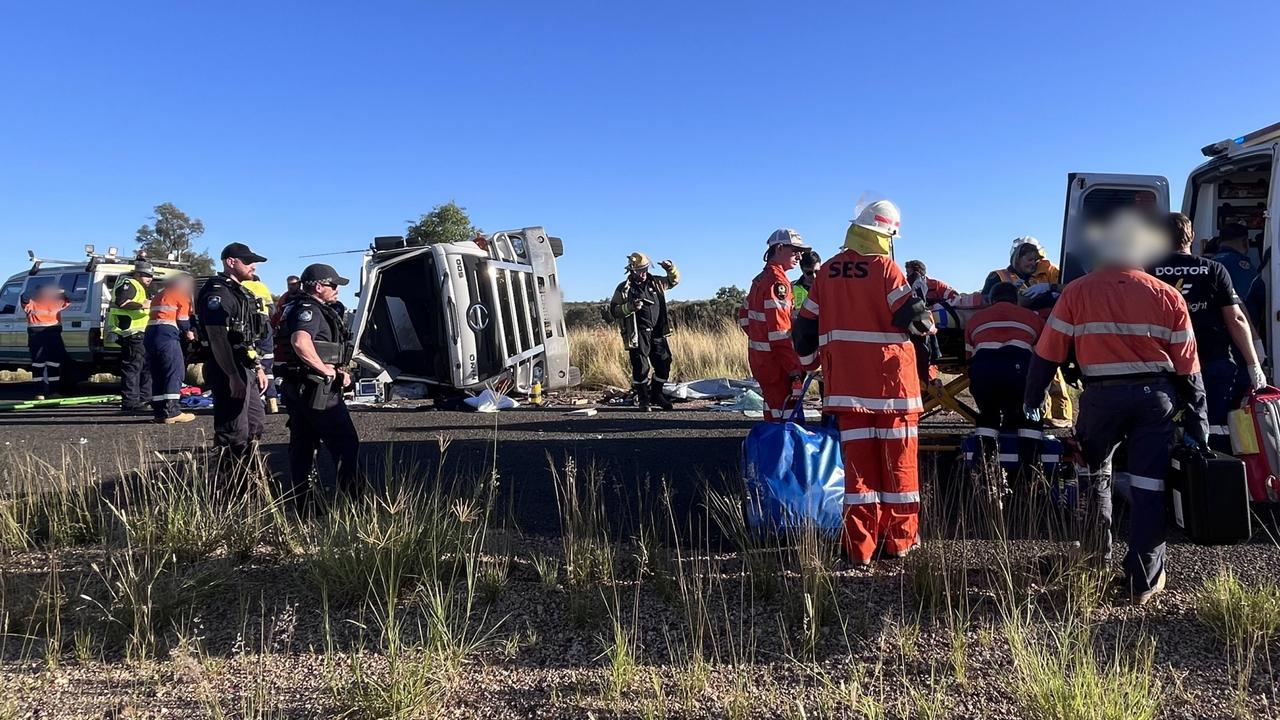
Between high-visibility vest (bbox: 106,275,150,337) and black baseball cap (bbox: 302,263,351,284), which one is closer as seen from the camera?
black baseball cap (bbox: 302,263,351,284)

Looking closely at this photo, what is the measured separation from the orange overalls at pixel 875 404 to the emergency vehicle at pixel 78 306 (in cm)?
1130

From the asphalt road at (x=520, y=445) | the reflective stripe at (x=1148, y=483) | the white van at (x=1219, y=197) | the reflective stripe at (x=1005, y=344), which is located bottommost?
the asphalt road at (x=520, y=445)

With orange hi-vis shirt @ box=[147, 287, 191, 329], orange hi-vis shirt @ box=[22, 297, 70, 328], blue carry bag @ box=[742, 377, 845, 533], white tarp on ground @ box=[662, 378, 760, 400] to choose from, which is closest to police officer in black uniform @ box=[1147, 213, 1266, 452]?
blue carry bag @ box=[742, 377, 845, 533]

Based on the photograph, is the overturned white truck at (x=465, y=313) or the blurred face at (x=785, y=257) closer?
the blurred face at (x=785, y=257)

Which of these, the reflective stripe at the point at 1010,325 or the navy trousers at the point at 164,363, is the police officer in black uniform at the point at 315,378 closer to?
the reflective stripe at the point at 1010,325

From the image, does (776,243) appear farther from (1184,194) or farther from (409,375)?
(409,375)

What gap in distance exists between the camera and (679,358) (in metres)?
13.8

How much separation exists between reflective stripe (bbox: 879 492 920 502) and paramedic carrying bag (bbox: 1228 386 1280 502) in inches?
65.8

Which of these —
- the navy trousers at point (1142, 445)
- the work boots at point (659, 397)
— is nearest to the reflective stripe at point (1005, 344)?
the navy trousers at point (1142, 445)

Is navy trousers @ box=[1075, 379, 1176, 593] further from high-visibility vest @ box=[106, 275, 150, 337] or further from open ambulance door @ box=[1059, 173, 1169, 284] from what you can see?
high-visibility vest @ box=[106, 275, 150, 337]

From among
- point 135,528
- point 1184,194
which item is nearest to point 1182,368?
point 1184,194

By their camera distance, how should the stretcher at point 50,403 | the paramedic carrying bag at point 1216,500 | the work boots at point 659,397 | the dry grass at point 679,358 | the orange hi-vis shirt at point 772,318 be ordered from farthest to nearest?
the dry grass at point 679,358 → the stretcher at point 50,403 → the work boots at point 659,397 → the orange hi-vis shirt at point 772,318 → the paramedic carrying bag at point 1216,500

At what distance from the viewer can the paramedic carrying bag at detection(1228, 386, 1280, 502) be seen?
385cm

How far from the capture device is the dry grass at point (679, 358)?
1286 cm
